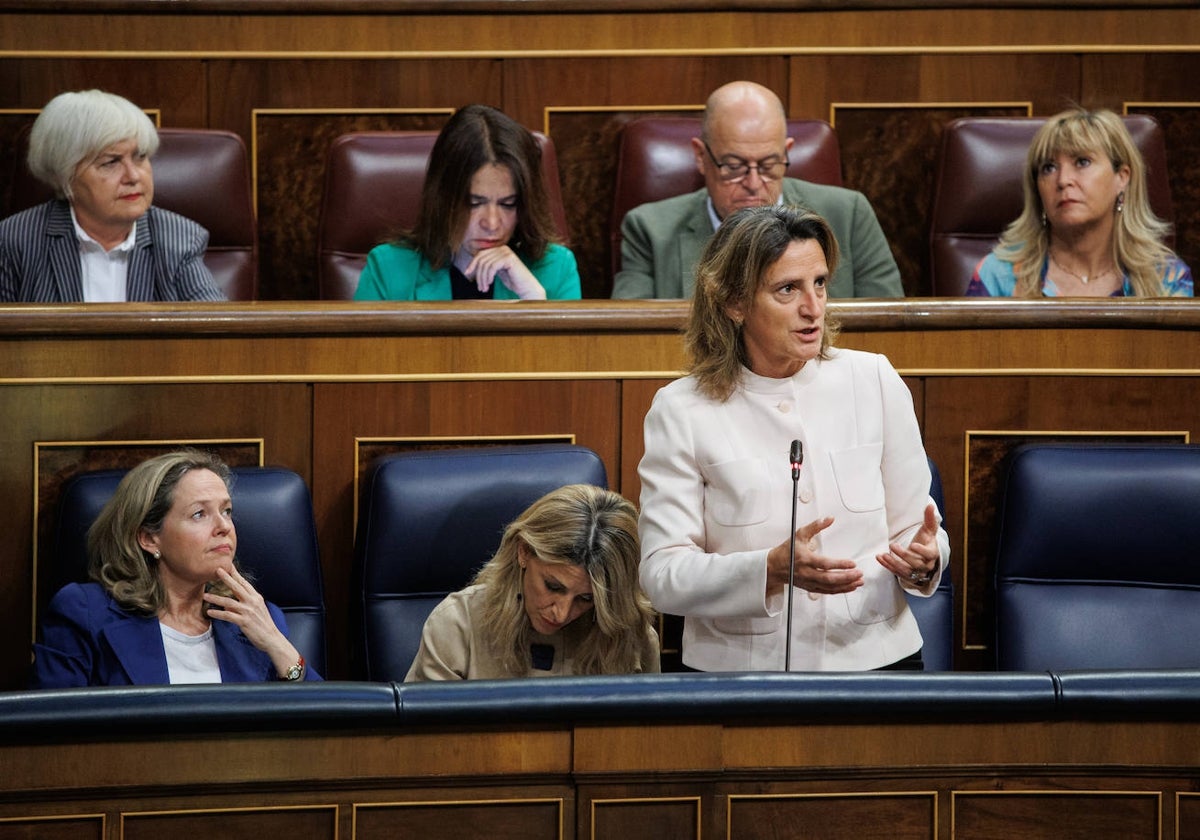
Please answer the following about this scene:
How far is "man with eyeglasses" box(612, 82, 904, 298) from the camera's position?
1.53 meters

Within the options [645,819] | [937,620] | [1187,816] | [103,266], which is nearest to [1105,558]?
[937,620]

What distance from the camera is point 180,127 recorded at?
1.80 metres

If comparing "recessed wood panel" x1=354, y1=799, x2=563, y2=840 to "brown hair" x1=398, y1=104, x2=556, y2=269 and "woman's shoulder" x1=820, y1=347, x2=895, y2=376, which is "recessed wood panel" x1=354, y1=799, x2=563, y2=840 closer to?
"woman's shoulder" x1=820, y1=347, x2=895, y2=376

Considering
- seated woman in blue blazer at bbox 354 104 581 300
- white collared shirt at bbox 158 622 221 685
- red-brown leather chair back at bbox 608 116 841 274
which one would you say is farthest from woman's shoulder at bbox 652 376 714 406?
red-brown leather chair back at bbox 608 116 841 274

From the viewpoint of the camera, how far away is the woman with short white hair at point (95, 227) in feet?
5.01

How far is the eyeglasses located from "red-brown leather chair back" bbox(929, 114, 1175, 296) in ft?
0.90

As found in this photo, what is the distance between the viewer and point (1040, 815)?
821mm

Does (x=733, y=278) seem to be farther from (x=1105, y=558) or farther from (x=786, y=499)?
(x=1105, y=558)

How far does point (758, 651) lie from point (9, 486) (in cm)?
58

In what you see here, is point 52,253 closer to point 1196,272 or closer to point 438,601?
point 438,601

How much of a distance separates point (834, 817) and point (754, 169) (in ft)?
2.72

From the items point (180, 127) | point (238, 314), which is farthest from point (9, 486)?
point (180, 127)

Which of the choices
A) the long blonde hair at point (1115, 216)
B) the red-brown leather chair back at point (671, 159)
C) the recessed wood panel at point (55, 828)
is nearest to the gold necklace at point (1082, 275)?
the long blonde hair at point (1115, 216)

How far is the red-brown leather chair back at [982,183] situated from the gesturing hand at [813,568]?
33.7 inches
